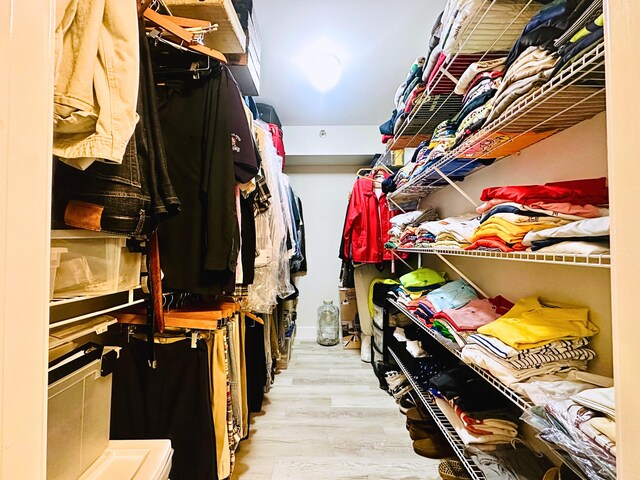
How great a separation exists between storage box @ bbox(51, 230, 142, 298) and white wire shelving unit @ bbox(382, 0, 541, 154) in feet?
4.33

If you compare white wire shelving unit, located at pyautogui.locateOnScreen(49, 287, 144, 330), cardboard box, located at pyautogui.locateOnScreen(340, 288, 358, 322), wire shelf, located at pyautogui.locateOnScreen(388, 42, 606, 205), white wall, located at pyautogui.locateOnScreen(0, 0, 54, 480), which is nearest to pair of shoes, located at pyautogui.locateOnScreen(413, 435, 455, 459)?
wire shelf, located at pyautogui.locateOnScreen(388, 42, 606, 205)

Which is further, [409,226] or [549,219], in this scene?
[409,226]

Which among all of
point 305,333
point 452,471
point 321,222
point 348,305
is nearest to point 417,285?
point 452,471

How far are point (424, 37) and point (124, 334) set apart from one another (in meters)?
2.30

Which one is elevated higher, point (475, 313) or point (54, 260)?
point (54, 260)

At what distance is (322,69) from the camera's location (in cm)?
221

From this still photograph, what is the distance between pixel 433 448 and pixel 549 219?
1.36m

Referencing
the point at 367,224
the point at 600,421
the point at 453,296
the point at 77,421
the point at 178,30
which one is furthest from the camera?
the point at 367,224

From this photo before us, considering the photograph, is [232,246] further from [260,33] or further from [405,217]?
[260,33]

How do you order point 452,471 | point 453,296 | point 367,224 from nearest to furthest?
point 452,471 → point 453,296 → point 367,224

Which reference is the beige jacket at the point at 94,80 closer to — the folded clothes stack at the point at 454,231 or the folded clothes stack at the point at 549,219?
the folded clothes stack at the point at 549,219

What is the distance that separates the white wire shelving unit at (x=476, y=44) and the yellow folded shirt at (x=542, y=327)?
947 millimetres

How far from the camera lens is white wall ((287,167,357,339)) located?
369 cm

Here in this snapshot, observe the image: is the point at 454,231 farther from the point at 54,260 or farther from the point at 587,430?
the point at 54,260
